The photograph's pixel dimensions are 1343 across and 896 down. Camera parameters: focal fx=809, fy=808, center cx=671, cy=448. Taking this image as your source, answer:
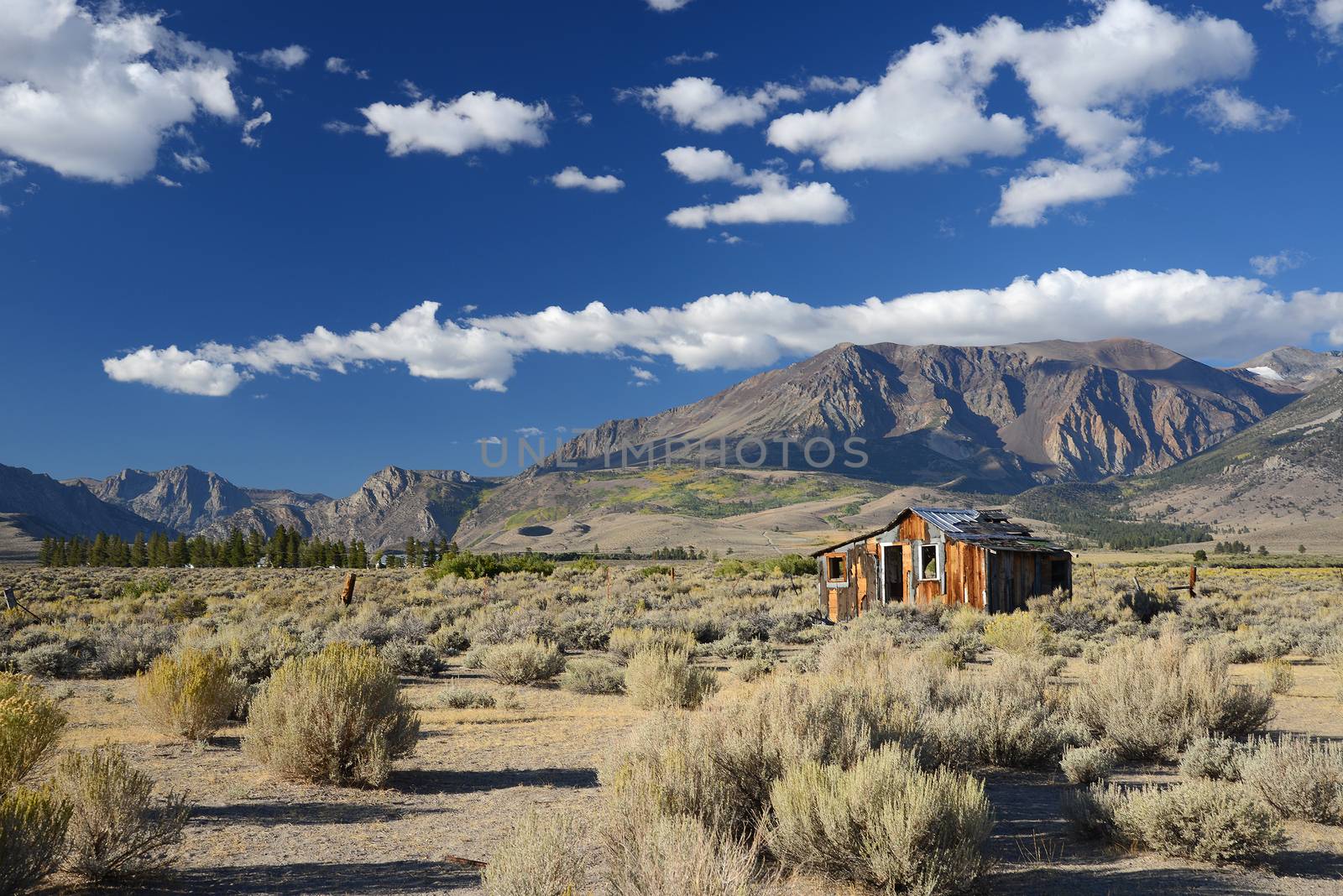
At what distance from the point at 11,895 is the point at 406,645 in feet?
37.1

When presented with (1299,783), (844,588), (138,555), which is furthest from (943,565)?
(138,555)

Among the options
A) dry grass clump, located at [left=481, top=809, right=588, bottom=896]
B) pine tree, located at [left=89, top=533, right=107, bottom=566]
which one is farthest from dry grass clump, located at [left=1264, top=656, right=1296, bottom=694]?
pine tree, located at [left=89, top=533, right=107, bottom=566]

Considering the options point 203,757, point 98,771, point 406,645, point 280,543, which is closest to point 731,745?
point 98,771

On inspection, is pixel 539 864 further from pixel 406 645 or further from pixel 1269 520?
pixel 1269 520

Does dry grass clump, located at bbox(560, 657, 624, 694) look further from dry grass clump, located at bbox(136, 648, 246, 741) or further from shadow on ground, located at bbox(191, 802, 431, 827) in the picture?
shadow on ground, located at bbox(191, 802, 431, 827)

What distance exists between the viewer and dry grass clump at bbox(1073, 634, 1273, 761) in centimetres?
836

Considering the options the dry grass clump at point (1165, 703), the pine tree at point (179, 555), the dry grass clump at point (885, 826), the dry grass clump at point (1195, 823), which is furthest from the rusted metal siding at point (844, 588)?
the pine tree at point (179, 555)

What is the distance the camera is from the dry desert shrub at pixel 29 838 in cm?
415

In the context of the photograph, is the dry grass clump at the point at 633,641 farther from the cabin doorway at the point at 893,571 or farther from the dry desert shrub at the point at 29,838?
the cabin doorway at the point at 893,571

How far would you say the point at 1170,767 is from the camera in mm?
8062

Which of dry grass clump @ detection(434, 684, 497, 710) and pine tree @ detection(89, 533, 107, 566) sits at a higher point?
dry grass clump @ detection(434, 684, 497, 710)

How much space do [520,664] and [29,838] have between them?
9.85m

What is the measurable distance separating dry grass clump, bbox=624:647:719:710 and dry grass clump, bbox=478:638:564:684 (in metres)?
3.15

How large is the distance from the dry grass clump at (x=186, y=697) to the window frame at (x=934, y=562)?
19.2 meters
